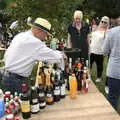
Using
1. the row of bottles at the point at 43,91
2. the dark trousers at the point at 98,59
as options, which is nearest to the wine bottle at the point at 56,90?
the row of bottles at the point at 43,91

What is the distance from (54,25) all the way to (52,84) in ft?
16.9

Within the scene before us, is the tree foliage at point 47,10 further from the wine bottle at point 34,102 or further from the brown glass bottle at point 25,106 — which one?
the brown glass bottle at point 25,106

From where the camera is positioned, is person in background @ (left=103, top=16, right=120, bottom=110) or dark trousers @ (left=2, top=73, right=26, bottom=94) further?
person in background @ (left=103, top=16, right=120, bottom=110)

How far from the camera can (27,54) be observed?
3.63 metres

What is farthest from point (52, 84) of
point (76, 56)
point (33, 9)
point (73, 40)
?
point (33, 9)

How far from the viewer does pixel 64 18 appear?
9594mm

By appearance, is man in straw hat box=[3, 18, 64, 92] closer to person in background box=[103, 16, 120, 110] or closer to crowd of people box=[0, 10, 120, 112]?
crowd of people box=[0, 10, 120, 112]

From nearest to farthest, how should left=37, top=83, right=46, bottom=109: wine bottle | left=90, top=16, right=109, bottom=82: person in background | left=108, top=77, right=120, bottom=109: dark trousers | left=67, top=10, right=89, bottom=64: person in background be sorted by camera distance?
left=37, top=83, right=46, bottom=109: wine bottle, left=108, top=77, right=120, bottom=109: dark trousers, left=67, top=10, right=89, bottom=64: person in background, left=90, top=16, right=109, bottom=82: person in background

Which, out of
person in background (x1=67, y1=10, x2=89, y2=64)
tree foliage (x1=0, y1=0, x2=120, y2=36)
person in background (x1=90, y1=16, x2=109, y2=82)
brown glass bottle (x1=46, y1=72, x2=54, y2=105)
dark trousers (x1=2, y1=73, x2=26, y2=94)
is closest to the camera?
brown glass bottle (x1=46, y1=72, x2=54, y2=105)

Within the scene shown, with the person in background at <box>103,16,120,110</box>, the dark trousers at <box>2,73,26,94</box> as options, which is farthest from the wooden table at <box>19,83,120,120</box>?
the person in background at <box>103,16,120,110</box>

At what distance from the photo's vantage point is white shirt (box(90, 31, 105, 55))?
7281mm

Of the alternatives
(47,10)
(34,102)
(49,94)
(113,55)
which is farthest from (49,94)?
(47,10)

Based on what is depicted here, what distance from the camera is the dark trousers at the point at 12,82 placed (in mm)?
3793

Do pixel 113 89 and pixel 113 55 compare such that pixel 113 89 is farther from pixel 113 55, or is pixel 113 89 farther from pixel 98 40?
pixel 98 40
